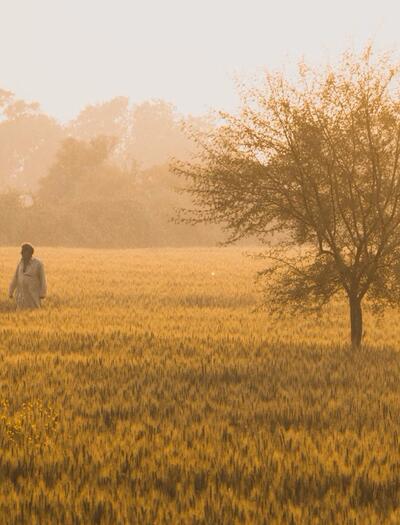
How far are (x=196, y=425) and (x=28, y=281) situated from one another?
10505 mm

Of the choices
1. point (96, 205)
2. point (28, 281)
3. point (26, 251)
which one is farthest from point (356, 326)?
point (96, 205)

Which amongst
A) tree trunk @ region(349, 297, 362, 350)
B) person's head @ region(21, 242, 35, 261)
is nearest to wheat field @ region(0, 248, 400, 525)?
tree trunk @ region(349, 297, 362, 350)

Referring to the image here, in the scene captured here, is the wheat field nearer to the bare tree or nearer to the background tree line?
the bare tree

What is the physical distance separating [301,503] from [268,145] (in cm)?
772

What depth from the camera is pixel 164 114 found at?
5187 inches

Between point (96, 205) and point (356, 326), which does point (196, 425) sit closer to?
point (356, 326)

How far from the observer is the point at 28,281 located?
56.1 feet

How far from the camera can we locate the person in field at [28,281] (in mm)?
16750

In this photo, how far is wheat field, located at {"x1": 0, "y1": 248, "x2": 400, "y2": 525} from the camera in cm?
534

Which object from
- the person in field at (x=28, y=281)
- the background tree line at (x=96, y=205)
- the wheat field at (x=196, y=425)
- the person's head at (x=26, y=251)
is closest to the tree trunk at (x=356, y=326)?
the wheat field at (x=196, y=425)

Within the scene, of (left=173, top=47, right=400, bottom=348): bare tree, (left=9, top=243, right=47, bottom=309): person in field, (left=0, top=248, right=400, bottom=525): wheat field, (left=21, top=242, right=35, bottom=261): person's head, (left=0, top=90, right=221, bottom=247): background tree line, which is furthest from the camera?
(left=0, top=90, right=221, bottom=247): background tree line

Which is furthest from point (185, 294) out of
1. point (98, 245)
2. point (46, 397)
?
point (98, 245)

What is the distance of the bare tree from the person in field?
5.56m

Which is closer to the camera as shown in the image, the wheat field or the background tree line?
the wheat field
